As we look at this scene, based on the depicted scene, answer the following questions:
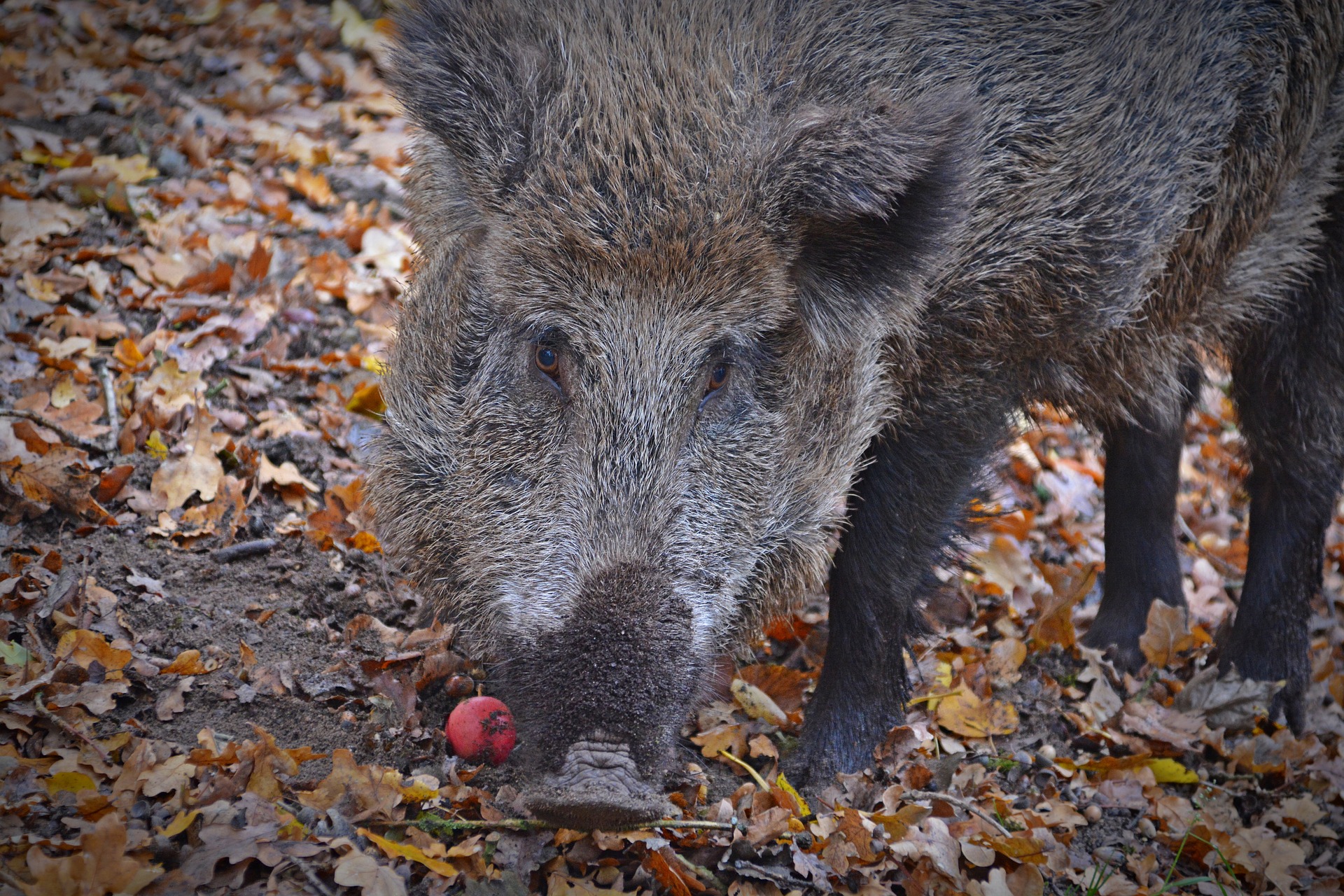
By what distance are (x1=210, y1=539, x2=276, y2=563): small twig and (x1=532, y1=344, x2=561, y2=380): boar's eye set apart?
140cm

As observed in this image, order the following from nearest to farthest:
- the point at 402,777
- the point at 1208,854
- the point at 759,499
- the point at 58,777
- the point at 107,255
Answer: the point at 58,777 < the point at 402,777 < the point at 759,499 < the point at 1208,854 < the point at 107,255

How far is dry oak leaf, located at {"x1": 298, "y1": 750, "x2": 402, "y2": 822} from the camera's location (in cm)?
281

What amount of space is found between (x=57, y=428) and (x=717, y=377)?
2.37 m

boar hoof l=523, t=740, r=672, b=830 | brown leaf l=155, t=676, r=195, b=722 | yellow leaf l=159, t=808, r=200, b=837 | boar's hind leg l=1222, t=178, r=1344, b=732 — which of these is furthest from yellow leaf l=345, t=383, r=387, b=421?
boar's hind leg l=1222, t=178, r=1344, b=732

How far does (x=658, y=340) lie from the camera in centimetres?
309

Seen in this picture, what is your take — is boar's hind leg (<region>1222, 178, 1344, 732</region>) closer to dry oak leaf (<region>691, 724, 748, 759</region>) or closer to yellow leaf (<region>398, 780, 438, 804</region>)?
dry oak leaf (<region>691, 724, 748, 759</region>)

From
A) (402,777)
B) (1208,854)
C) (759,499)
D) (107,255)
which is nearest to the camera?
(402,777)

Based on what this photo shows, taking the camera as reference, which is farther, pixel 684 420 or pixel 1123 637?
pixel 1123 637

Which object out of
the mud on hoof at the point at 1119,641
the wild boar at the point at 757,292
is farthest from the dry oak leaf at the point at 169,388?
the mud on hoof at the point at 1119,641

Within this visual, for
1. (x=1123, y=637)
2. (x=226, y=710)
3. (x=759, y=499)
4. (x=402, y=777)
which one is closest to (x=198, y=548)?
(x=226, y=710)

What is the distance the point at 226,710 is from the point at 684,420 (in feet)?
5.10

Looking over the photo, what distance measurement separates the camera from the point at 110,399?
4.19 m

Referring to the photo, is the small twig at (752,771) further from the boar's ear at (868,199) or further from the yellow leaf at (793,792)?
the boar's ear at (868,199)

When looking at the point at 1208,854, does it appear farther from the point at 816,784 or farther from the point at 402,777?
the point at 402,777
